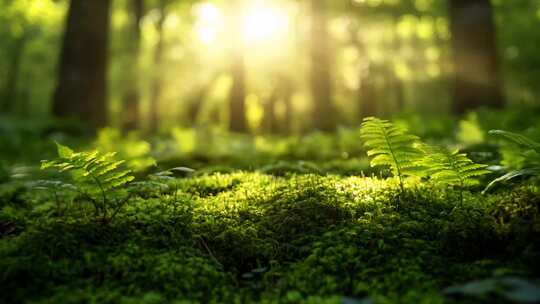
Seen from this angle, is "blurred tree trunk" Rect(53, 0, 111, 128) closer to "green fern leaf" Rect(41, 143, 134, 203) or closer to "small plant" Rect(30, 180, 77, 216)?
"small plant" Rect(30, 180, 77, 216)

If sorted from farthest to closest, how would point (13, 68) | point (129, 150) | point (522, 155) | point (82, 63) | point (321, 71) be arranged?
point (13, 68), point (321, 71), point (82, 63), point (129, 150), point (522, 155)

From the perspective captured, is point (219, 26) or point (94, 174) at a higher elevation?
point (219, 26)

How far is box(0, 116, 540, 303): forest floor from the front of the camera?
2420mm

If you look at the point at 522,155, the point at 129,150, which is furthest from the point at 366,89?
the point at 522,155

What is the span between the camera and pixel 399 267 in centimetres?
257

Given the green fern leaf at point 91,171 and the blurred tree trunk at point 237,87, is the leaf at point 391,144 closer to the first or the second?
the green fern leaf at point 91,171

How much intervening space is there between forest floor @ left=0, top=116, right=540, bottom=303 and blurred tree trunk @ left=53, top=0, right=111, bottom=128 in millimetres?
7284

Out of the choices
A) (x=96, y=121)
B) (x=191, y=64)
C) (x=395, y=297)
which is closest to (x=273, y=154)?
(x=395, y=297)

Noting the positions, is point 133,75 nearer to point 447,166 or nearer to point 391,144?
point 391,144

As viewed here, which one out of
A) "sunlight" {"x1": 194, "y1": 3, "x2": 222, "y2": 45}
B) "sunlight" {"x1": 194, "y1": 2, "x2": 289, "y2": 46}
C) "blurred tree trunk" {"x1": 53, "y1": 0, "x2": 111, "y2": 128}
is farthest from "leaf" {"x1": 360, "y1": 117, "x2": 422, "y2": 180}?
"sunlight" {"x1": 194, "y1": 3, "x2": 222, "y2": 45}

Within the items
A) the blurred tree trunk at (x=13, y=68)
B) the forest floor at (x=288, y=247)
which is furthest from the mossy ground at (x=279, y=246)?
the blurred tree trunk at (x=13, y=68)

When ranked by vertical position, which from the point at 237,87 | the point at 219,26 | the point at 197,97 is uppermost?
the point at 219,26

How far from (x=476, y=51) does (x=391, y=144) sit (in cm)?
603

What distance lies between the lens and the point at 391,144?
336cm
